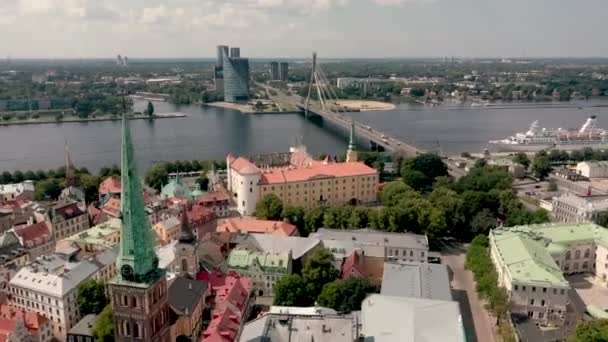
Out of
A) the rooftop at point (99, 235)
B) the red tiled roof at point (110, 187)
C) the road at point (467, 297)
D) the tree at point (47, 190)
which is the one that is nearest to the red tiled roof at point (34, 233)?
the rooftop at point (99, 235)

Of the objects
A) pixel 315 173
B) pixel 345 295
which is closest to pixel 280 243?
pixel 345 295

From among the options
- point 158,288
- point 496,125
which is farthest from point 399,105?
point 158,288

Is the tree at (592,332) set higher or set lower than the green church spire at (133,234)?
lower

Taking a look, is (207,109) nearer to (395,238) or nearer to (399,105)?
(399,105)

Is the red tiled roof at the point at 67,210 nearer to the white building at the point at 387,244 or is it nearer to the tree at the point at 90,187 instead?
the tree at the point at 90,187

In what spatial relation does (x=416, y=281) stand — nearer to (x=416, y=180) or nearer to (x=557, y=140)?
(x=416, y=180)

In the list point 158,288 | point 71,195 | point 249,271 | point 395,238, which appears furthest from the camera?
point 71,195
